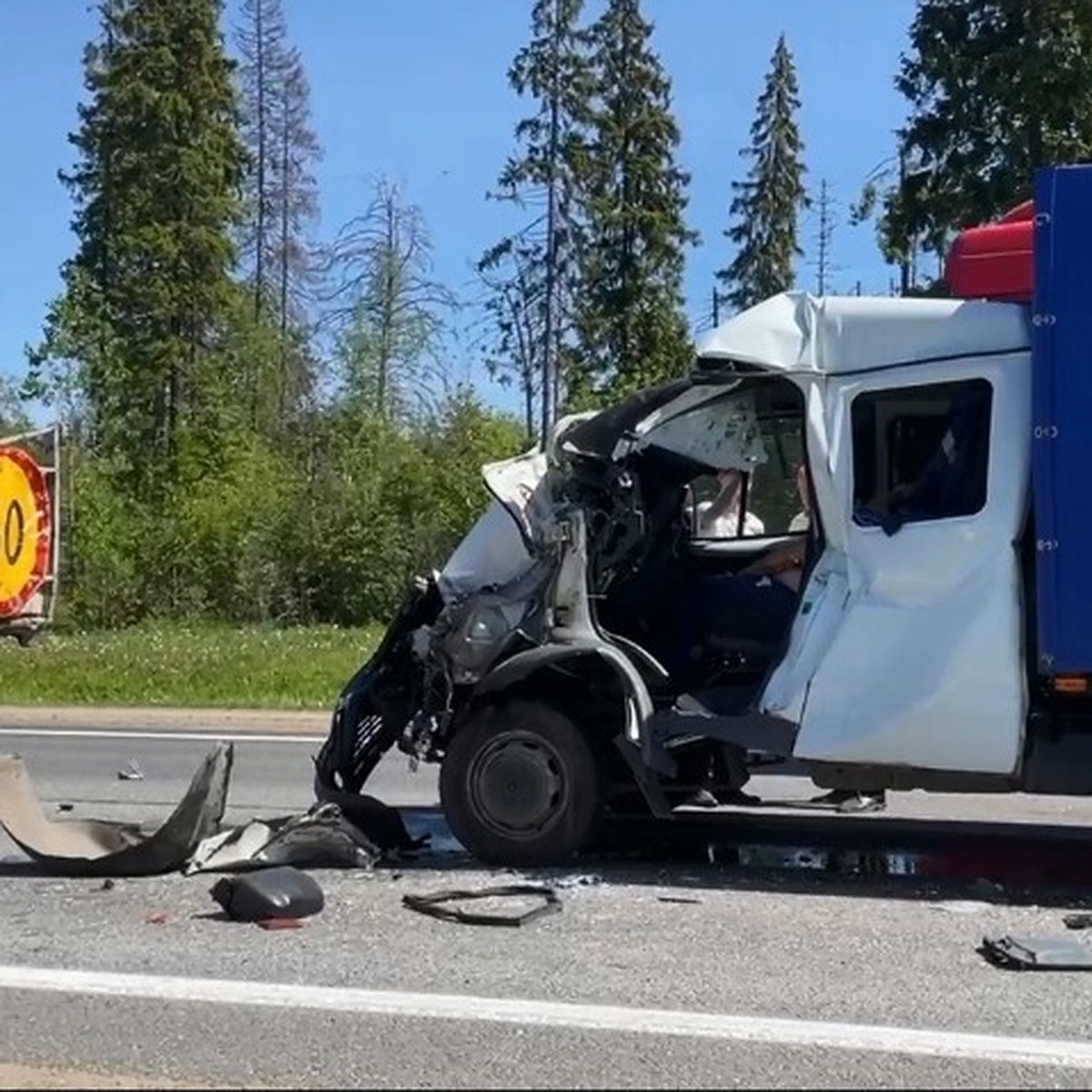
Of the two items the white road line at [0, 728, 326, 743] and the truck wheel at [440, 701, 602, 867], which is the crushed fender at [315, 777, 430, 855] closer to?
the truck wheel at [440, 701, 602, 867]

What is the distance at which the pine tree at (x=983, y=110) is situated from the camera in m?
30.7

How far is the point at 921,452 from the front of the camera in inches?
326

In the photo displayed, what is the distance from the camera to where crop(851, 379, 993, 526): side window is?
8125 mm

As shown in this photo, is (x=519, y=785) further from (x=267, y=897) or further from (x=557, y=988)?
(x=557, y=988)

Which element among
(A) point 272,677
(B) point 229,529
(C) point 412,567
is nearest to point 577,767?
(A) point 272,677

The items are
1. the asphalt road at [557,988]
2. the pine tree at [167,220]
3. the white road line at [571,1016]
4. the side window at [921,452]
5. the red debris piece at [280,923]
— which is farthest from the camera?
the pine tree at [167,220]

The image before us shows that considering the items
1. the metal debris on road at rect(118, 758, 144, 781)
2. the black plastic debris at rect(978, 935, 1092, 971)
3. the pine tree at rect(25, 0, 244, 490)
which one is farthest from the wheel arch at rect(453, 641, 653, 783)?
the pine tree at rect(25, 0, 244, 490)

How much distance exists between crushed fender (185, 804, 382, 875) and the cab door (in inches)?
84.3

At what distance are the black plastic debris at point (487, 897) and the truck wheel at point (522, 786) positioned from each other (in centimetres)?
47

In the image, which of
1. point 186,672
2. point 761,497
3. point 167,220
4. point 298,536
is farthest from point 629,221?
point 761,497

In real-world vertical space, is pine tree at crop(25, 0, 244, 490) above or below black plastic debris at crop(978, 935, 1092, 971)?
above

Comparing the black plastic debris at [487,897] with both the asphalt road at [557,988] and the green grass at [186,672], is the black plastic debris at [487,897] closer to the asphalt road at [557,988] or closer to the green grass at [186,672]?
the asphalt road at [557,988]

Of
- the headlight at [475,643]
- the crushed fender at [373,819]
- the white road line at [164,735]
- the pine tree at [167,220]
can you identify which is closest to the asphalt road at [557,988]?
the crushed fender at [373,819]

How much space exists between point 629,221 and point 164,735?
3904 centimetres
